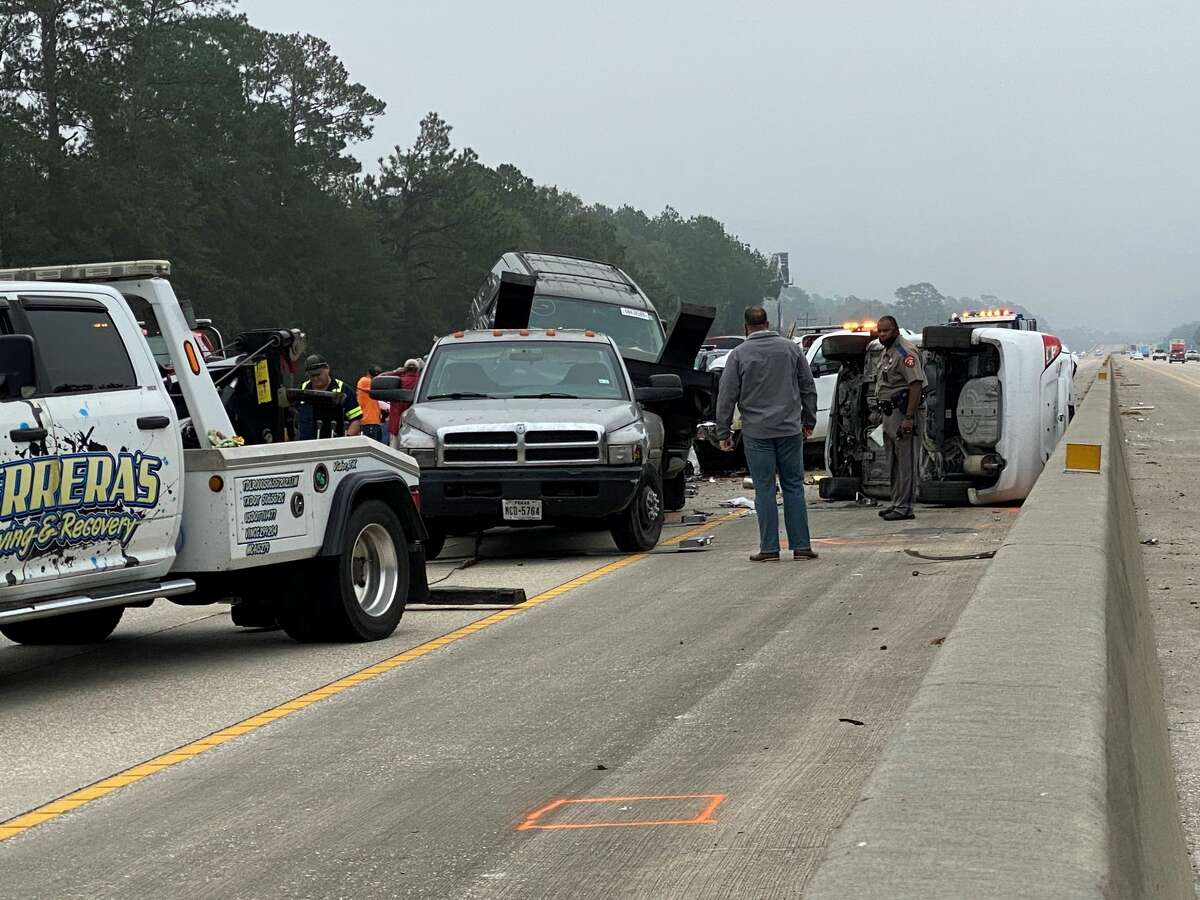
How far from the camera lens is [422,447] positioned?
1543cm

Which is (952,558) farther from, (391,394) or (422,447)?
(391,394)

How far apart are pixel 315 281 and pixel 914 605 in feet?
276

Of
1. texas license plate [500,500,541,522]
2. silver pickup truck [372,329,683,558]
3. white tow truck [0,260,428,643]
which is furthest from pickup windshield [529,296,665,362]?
white tow truck [0,260,428,643]

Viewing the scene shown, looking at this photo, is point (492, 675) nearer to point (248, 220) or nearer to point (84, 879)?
point (84, 879)

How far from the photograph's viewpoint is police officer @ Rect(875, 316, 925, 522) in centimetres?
1775

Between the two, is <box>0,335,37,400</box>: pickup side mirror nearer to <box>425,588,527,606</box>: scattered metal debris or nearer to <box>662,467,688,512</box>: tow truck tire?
<box>425,588,527,606</box>: scattered metal debris

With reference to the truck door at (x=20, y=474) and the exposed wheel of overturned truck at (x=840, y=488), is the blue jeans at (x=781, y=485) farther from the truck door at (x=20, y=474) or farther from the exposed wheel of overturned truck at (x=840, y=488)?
the truck door at (x=20, y=474)

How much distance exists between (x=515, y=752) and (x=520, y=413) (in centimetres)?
831

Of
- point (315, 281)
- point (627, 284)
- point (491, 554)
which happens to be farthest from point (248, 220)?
point (491, 554)

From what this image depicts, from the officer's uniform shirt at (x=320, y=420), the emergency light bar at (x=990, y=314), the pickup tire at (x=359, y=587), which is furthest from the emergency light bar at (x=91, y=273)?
the emergency light bar at (x=990, y=314)

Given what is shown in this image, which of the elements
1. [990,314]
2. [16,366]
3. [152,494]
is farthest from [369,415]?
[990,314]

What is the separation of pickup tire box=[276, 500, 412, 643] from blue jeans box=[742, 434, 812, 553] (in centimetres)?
401

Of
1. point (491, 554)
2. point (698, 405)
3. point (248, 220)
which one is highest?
point (248, 220)

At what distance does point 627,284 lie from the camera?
23141mm
